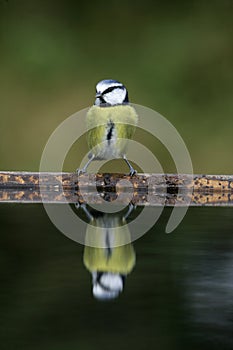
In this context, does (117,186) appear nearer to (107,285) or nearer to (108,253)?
(108,253)

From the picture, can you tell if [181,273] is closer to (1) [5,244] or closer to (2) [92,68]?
(1) [5,244]

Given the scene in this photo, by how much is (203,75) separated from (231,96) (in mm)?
219

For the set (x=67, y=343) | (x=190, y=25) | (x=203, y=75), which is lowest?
(x=67, y=343)

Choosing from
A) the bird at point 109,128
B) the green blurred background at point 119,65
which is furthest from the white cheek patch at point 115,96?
the green blurred background at point 119,65

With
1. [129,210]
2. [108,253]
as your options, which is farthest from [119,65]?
[108,253]

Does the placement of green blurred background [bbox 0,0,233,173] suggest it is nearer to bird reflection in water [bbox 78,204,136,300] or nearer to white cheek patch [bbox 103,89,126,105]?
white cheek patch [bbox 103,89,126,105]

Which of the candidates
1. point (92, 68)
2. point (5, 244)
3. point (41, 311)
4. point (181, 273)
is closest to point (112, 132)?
point (5, 244)

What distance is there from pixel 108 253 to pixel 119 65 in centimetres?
372

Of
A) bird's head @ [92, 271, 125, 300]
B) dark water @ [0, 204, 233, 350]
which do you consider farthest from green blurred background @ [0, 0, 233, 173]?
bird's head @ [92, 271, 125, 300]

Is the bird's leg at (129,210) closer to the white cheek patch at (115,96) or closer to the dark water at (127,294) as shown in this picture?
the dark water at (127,294)

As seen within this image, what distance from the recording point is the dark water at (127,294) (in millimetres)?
1326

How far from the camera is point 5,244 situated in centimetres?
209

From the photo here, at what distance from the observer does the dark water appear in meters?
1.33

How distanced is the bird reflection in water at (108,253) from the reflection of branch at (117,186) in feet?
1.18
